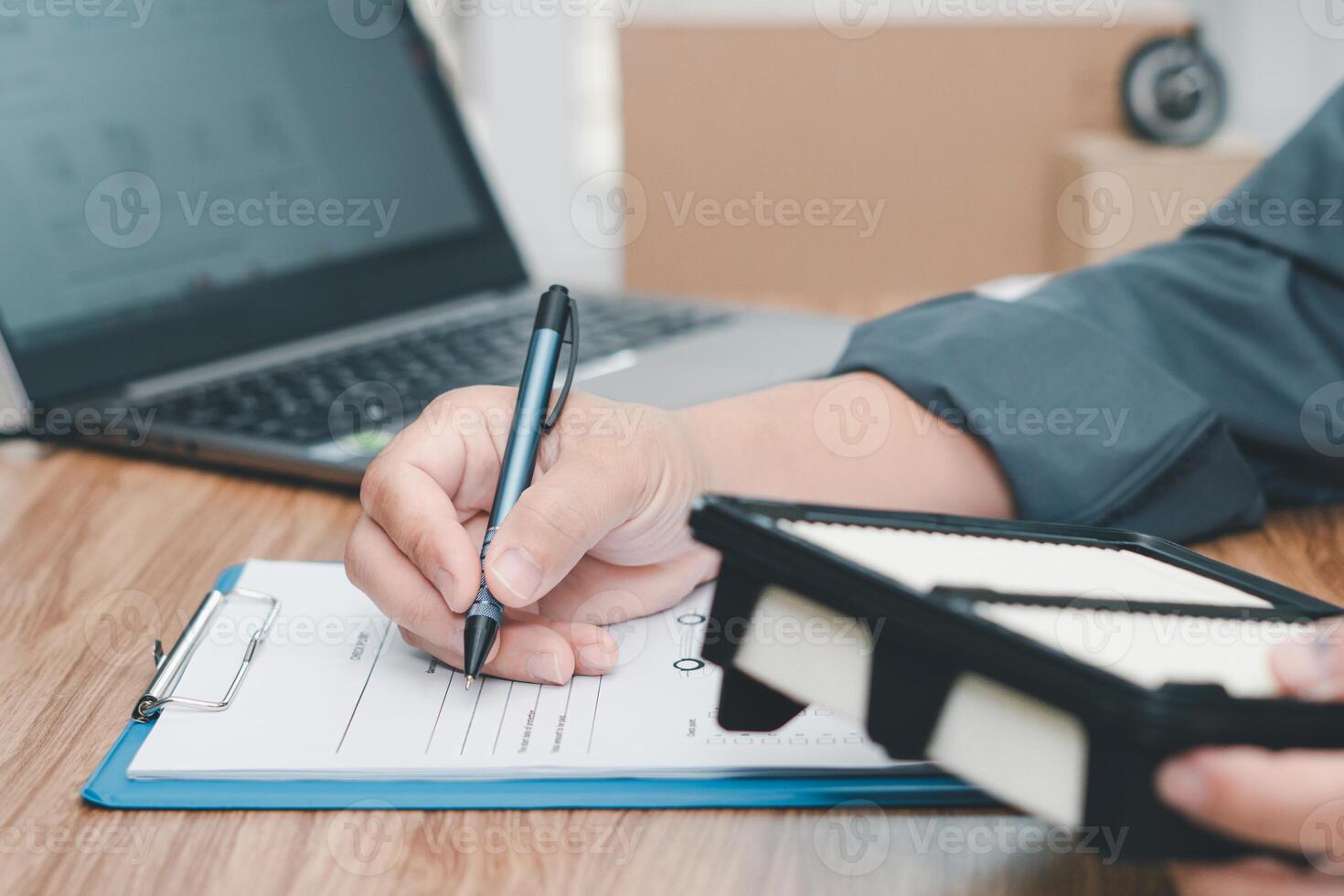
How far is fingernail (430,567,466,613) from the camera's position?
0.39 metres

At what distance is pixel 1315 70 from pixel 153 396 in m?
1.58

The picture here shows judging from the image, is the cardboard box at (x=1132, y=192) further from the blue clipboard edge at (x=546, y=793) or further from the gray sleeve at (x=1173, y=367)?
the blue clipboard edge at (x=546, y=793)

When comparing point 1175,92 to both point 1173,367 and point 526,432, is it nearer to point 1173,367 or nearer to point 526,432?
point 1173,367

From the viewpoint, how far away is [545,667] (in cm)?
41

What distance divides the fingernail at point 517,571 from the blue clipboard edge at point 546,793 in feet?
0.21

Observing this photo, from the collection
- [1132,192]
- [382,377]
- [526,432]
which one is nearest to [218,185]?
[382,377]

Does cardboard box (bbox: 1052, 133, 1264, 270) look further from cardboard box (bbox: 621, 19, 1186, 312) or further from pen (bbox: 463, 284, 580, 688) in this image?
pen (bbox: 463, 284, 580, 688)

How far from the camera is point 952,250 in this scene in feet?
4.75

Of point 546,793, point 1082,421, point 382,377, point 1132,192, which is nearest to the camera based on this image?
point 546,793

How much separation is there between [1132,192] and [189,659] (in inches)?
51.6

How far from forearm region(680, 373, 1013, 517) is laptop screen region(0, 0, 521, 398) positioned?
0.39 m

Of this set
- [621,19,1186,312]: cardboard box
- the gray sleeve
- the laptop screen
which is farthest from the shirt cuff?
[621,19,1186,312]: cardboard box

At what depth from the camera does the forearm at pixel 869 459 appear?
1.74 ft

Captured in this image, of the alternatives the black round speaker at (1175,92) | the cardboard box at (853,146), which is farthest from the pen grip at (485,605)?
the black round speaker at (1175,92)
